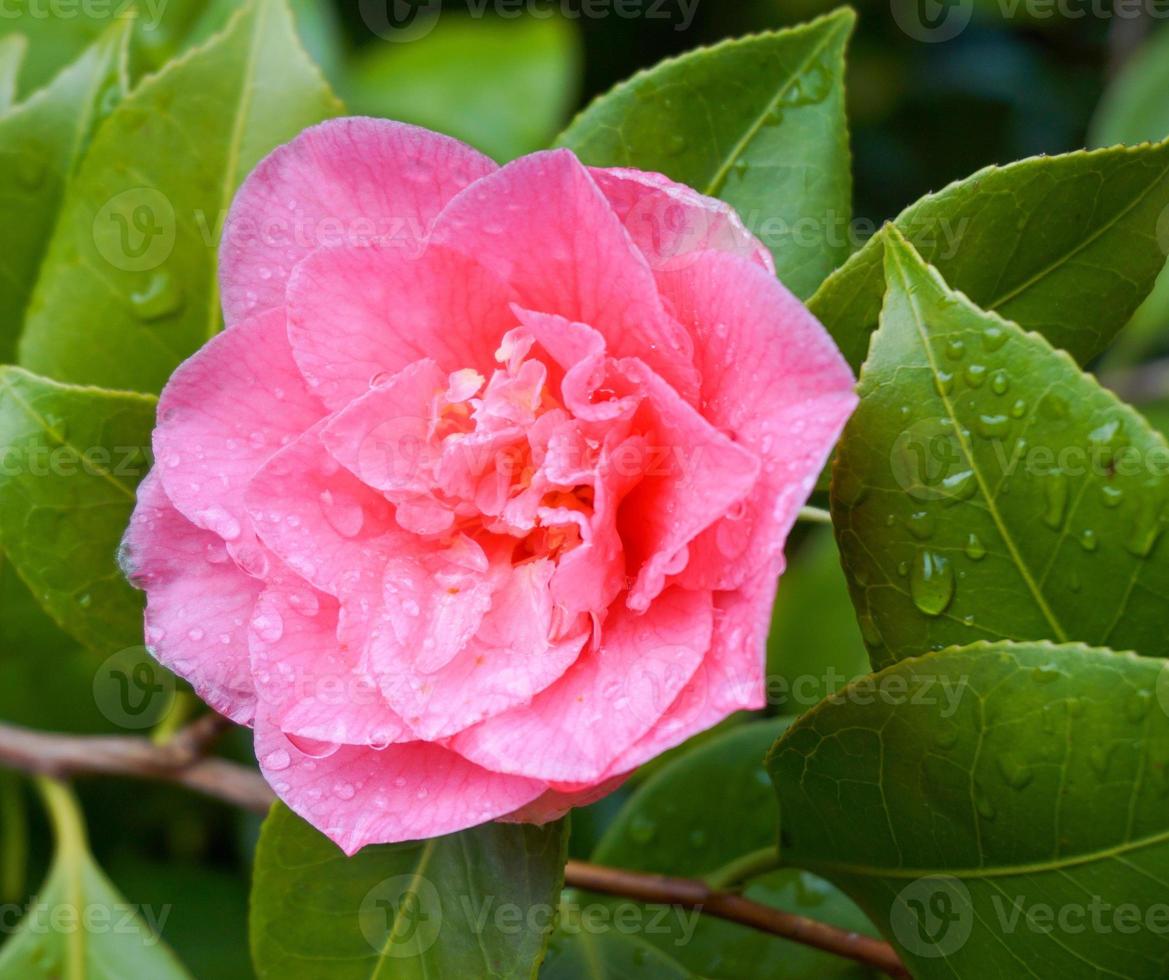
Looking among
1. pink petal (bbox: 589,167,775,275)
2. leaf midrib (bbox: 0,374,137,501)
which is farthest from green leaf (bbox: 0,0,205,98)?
pink petal (bbox: 589,167,775,275)

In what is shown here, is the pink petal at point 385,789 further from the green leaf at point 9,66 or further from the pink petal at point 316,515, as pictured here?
the green leaf at point 9,66

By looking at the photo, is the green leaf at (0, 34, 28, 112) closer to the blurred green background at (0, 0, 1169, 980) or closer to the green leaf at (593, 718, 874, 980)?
the blurred green background at (0, 0, 1169, 980)

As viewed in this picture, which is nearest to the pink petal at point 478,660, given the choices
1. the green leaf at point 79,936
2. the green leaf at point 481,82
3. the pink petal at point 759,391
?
the pink petal at point 759,391

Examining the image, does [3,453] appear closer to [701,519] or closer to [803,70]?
[701,519]

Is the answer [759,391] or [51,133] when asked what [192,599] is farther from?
[51,133]

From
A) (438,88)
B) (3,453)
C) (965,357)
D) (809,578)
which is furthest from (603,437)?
(438,88)
